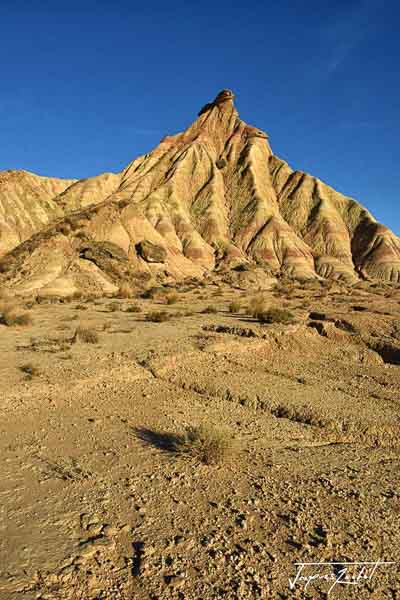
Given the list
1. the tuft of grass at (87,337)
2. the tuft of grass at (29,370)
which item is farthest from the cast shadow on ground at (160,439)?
the tuft of grass at (87,337)

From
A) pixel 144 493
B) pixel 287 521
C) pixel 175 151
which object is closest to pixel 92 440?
pixel 144 493

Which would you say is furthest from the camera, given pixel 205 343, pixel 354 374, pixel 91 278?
pixel 91 278

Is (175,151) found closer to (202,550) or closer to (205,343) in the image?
A: (205,343)

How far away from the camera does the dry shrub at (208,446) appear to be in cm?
533

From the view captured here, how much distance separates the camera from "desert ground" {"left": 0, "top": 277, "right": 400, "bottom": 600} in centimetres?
348

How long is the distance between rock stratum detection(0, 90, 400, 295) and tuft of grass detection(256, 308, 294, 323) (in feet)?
51.8

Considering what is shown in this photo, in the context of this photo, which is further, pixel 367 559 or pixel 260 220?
pixel 260 220

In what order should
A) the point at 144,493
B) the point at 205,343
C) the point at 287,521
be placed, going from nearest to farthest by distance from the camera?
the point at 287,521 < the point at 144,493 < the point at 205,343

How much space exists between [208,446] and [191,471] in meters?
0.44

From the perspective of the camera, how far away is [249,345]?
454 inches

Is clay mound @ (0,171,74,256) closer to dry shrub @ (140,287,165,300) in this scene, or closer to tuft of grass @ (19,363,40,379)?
dry shrub @ (140,287,165,300)

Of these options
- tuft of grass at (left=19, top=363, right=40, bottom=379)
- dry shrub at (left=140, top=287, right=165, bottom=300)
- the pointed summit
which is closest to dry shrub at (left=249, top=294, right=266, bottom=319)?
tuft of grass at (left=19, top=363, right=40, bottom=379)

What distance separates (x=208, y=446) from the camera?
5.42m

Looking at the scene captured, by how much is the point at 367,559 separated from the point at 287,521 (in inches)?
30.5
